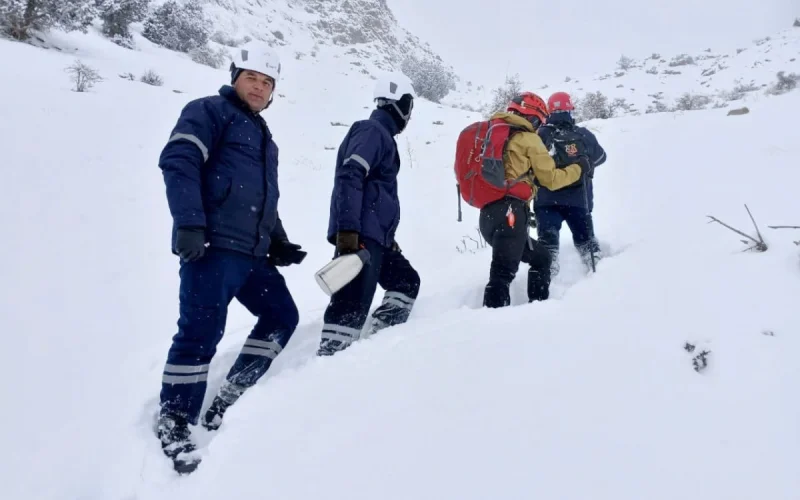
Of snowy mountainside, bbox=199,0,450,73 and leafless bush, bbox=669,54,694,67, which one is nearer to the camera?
leafless bush, bbox=669,54,694,67

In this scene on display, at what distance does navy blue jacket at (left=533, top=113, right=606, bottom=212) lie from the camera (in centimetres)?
374

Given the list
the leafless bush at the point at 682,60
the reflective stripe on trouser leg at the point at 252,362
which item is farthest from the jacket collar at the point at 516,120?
the leafless bush at the point at 682,60

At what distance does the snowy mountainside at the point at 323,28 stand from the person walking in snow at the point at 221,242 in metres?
25.4

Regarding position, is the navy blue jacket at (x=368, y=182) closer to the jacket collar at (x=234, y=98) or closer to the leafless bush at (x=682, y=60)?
the jacket collar at (x=234, y=98)

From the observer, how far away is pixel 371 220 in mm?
2615

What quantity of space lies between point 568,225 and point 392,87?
2.14m

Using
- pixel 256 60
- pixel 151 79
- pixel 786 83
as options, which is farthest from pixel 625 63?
pixel 256 60

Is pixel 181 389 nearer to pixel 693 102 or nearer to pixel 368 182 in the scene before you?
pixel 368 182

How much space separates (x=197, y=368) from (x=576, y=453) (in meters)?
1.66

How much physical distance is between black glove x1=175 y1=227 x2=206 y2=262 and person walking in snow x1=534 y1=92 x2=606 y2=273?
2.80m

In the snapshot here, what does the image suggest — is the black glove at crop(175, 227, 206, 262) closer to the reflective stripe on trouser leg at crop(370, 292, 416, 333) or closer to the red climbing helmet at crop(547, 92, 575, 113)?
the reflective stripe on trouser leg at crop(370, 292, 416, 333)

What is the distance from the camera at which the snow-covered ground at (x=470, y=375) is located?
4.17ft

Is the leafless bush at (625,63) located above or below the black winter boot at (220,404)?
above

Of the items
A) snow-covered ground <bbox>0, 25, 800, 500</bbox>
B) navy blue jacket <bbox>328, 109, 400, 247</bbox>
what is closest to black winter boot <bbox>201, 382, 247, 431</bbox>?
snow-covered ground <bbox>0, 25, 800, 500</bbox>
